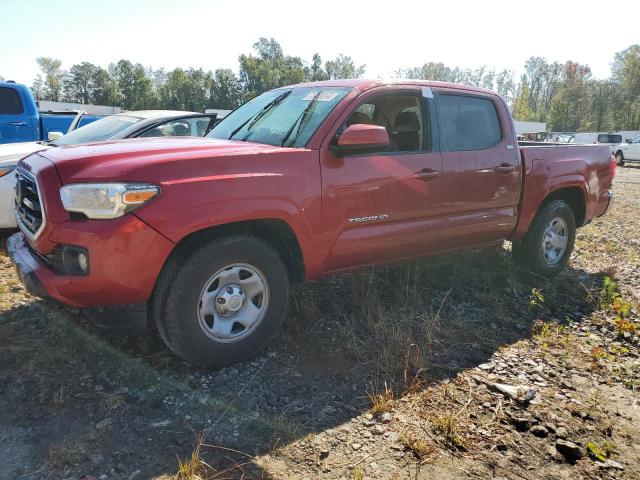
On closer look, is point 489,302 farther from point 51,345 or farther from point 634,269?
point 51,345

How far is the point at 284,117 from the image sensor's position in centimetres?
390

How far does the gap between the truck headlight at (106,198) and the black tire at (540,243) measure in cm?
392

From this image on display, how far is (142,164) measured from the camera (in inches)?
112

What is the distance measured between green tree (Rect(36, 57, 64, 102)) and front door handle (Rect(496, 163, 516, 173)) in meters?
95.3

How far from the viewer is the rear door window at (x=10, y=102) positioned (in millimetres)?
9156

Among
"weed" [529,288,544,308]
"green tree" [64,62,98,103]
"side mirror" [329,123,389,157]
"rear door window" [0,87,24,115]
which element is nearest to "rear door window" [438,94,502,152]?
"side mirror" [329,123,389,157]

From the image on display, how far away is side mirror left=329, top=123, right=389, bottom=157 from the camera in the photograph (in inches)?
133

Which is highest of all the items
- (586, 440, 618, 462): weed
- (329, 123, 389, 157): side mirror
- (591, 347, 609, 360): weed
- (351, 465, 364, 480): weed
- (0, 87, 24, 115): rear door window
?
(0, 87, 24, 115): rear door window

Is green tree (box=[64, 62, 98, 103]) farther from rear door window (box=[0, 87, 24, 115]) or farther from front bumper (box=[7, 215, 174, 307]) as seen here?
front bumper (box=[7, 215, 174, 307])

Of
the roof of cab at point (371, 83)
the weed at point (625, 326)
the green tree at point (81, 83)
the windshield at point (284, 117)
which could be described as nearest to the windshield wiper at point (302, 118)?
the windshield at point (284, 117)

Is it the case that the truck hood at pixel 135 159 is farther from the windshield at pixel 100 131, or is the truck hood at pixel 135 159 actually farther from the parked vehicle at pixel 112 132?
the windshield at pixel 100 131

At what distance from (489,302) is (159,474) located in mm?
3355

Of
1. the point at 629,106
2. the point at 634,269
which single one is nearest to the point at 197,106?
the point at 629,106

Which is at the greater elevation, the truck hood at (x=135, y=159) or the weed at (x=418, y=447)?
the truck hood at (x=135, y=159)
